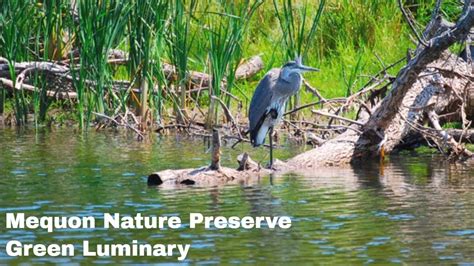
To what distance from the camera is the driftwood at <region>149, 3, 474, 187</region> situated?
9.73 m

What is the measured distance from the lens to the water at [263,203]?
22.9 feet

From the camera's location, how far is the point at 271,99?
10.6 metres

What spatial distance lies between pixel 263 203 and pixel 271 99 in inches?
82.9

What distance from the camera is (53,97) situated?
45.8 ft

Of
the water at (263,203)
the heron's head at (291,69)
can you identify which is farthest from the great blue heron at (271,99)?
the water at (263,203)

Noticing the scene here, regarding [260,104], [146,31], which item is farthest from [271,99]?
[146,31]

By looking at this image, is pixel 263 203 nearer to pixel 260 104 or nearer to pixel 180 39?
pixel 260 104

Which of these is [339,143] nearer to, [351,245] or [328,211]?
[328,211]

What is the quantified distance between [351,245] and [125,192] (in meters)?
2.57

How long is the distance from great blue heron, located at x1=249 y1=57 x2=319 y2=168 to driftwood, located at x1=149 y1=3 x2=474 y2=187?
0.35 meters

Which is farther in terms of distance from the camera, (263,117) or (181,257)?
(263,117)

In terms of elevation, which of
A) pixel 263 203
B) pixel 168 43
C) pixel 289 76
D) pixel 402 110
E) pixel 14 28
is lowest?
pixel 263 203

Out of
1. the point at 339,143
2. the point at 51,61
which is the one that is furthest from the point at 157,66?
the point at 339,143

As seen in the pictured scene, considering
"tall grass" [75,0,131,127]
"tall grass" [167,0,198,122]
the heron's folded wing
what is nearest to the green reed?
"tall grass" [75,0,131,127]
